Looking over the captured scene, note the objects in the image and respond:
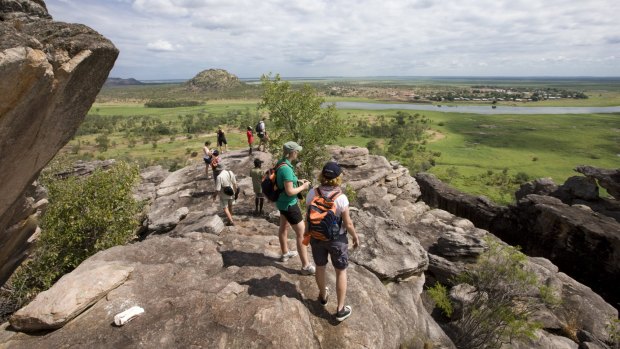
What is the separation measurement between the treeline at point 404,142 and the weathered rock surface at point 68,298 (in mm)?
70291

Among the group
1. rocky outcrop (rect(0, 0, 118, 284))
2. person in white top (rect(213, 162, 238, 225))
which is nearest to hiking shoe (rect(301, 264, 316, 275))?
person in white top (rect(213, 162, 238, 225))

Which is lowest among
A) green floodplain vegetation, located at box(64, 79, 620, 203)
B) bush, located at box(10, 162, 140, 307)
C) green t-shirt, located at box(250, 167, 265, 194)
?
green floodplain vegetation, located at box(64, 79, 620, 203)

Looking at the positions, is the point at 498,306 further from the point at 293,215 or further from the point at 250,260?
the point at 293,215

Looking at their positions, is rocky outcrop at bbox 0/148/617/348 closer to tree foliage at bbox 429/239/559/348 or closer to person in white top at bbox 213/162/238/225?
person in white top at bbox 213/162/238/225

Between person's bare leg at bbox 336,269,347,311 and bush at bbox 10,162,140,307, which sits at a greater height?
person's bare leg at bbox 336,269,347,311

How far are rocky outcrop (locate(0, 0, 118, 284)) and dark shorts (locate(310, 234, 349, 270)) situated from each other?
702 cm

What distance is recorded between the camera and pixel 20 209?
37.6 ft

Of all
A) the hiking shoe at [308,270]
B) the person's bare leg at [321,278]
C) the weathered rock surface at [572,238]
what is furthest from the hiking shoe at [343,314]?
the weathered rock surface at [572,238]

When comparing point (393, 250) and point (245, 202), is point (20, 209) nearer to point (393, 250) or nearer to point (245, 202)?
point (245, 202)

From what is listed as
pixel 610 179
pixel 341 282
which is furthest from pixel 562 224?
pixel 341 282

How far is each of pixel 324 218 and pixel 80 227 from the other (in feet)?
45.1

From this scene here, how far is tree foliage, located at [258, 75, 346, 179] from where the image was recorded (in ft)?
81.7

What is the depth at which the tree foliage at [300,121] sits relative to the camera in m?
24.9

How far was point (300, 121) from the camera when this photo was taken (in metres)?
25.4
